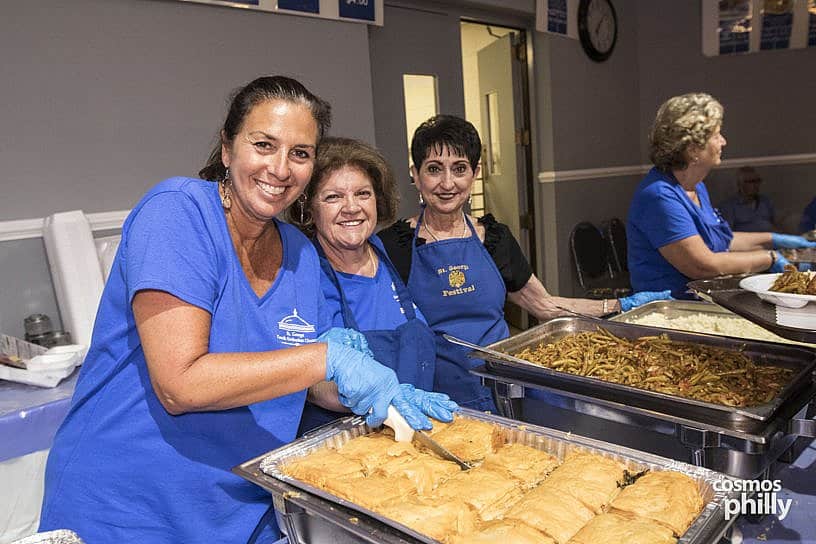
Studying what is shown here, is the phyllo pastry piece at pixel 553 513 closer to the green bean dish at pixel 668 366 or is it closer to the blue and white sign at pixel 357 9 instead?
the green bean dish at pixel 668 366

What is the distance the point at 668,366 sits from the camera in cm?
169

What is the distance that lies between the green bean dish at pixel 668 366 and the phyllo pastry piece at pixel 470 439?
1.45 feet

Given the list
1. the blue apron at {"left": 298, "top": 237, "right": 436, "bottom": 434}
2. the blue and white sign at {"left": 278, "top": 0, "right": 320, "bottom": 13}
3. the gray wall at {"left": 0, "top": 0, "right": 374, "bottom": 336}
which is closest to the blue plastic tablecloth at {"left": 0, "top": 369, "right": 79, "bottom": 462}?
the gray wall at {"left": 0, "top": 0, "right": 374, "bottom": 336}

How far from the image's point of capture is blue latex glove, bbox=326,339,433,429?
1321mm

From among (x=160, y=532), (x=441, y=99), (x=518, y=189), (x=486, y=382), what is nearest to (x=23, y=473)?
(x=160, y=532)

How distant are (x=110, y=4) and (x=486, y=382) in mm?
2896

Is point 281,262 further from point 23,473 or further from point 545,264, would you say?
point 545,264

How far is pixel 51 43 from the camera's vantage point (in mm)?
2998

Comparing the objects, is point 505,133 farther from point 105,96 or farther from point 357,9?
point 105,96

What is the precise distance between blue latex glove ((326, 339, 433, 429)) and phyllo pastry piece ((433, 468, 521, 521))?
0.21 metres

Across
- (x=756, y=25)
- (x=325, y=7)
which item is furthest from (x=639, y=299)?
(x=756, y=25)

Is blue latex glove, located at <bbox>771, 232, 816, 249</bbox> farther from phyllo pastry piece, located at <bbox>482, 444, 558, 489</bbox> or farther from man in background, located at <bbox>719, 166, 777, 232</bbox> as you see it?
man in background, located at <bbox>719, 166, 777, 232</bbox>

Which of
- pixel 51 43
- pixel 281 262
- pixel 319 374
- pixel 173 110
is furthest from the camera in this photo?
pixel 173 110

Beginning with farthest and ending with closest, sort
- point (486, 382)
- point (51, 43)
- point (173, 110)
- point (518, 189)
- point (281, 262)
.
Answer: point (518, 189)
point (173, 110)
point (51, 43)
point (486, 382)
point (281, 262)
